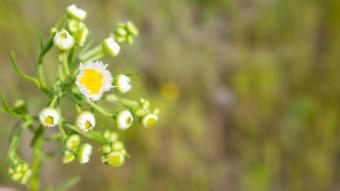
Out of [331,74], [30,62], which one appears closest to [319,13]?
[331,74]

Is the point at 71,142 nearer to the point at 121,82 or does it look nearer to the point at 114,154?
the point at 114,154

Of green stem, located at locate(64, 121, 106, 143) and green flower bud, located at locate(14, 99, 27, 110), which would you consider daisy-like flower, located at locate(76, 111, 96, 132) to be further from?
green flower bud, located at locate(14, 99, 27, 110)

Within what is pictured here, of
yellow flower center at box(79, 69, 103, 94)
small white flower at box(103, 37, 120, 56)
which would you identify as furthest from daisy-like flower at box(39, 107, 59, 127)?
small white flower at box(103, 37, 120, 56)

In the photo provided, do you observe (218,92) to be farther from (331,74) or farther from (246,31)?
(331,74)

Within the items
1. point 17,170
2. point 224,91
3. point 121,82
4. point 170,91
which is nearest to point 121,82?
point 121,82

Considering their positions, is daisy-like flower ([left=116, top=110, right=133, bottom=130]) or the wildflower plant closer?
the wildflower plant

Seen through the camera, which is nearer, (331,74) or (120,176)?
(120,176)
